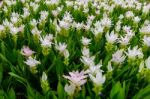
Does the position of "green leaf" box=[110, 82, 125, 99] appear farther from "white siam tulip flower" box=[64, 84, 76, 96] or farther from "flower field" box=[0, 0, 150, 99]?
"white siam tulip flower" box=[64, 84, 76, 96]

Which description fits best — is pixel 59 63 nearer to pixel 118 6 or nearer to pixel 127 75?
pixel 127 75

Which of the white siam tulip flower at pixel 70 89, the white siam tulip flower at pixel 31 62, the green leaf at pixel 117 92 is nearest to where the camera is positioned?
the white siam tulip flower at pixel 70 89

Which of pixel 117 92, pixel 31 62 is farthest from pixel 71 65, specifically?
pixel 117 92

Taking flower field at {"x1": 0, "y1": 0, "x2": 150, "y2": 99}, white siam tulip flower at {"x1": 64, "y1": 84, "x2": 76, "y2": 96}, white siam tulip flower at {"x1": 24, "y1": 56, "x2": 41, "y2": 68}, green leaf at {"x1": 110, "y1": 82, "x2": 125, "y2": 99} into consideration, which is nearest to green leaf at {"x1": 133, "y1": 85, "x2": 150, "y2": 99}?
flower field at {"x1": 0, "y1": 0, "x2": 150, "y2": 99}

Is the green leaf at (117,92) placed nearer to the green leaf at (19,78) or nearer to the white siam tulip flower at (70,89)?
the white siam tulip flower at (70,89)

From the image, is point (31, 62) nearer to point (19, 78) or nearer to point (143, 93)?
point (19, 78)

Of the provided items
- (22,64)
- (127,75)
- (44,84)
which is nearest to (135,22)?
(127,75)

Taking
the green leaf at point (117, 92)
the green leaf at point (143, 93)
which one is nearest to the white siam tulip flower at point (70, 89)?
the green leaf at point (117, 92)

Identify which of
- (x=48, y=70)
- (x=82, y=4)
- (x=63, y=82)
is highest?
(x=82, y=4)

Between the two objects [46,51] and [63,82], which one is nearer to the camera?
[63,82]

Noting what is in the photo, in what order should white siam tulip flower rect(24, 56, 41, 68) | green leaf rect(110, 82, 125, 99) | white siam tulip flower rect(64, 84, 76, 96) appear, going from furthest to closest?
white siam tulip flower rect(24, 56, 41, 68)
green leaf rect(110, 82, 125, 99)
white siam tulip flower rect(64, 84, 76, 96)

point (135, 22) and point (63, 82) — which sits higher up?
point (135, 22)
